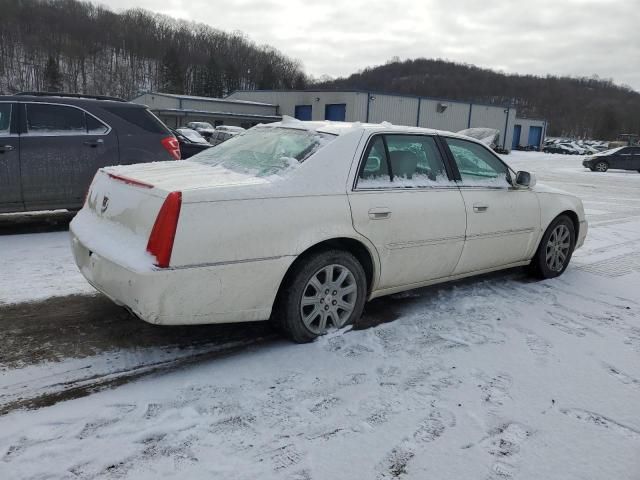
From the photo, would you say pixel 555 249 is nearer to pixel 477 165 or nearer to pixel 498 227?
pixel 498 227

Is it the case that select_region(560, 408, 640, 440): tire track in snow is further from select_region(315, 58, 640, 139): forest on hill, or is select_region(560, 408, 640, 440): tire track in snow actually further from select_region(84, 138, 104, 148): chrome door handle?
select_region(315, 58, 640, 139): forest on hill

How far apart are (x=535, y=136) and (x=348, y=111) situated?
94.7 feet

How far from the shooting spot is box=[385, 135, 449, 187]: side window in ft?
13.1

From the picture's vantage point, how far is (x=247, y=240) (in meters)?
3.09

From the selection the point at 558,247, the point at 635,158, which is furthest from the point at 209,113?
the point at 558,247

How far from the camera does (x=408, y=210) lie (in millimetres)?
3859

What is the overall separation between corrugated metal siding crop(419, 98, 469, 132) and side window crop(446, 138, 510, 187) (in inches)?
1568

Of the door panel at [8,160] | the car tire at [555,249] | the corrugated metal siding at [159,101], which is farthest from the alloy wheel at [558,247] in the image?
the corrugated metal siding at [159,101]

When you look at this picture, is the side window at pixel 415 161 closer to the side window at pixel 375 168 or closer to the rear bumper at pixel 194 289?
the side window at pixel 375 168

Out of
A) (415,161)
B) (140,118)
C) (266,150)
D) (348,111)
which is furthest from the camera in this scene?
(348,111)

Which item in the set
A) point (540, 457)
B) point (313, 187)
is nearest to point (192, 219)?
point (313, 187)

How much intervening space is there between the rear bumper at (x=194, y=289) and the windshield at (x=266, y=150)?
0.74 meters

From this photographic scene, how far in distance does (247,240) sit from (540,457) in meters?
1.95

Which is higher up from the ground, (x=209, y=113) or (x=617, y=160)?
(x=209, y=113)
